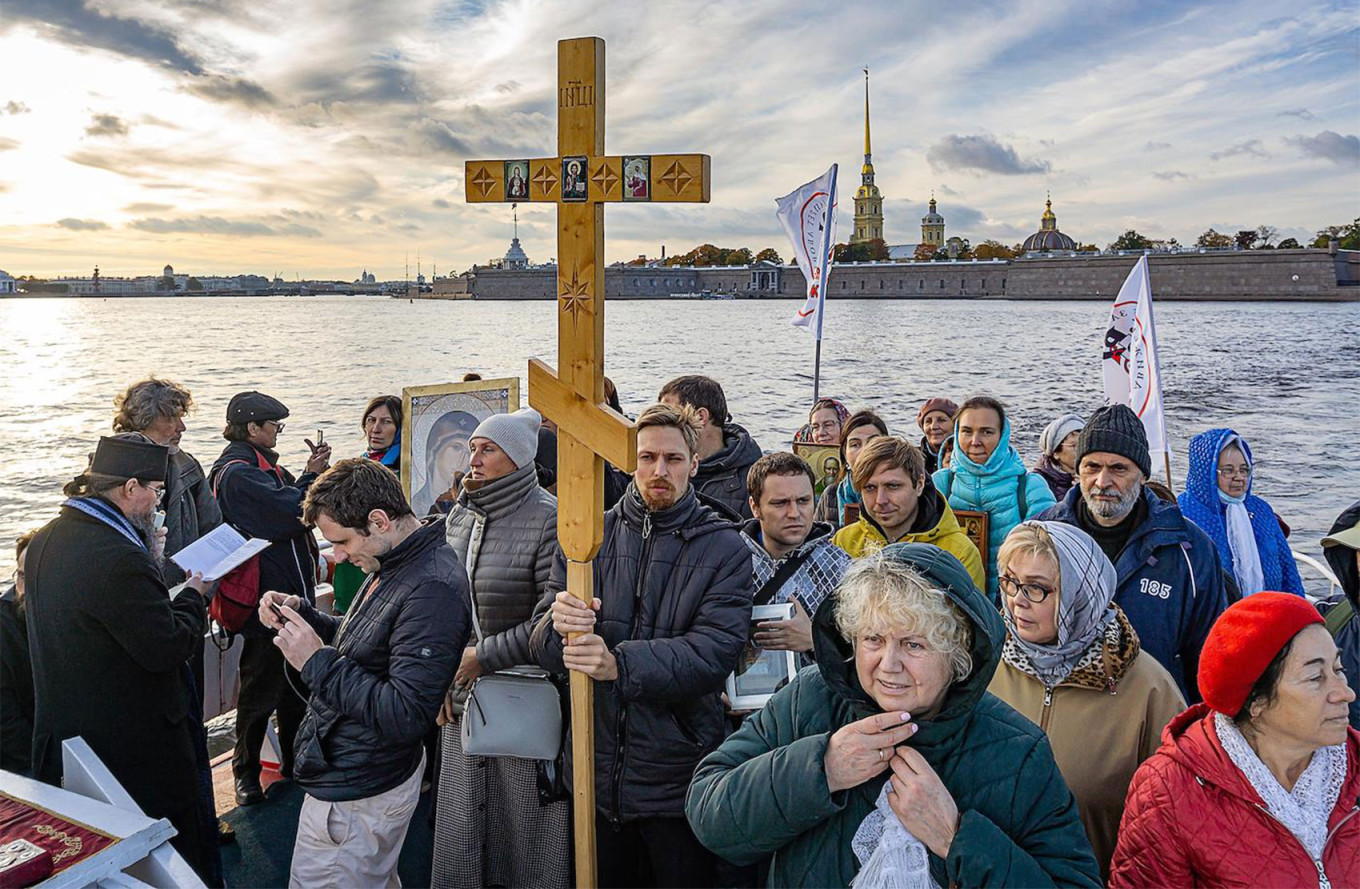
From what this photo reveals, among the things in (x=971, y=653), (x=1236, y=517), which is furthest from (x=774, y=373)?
(x=971, y=653)

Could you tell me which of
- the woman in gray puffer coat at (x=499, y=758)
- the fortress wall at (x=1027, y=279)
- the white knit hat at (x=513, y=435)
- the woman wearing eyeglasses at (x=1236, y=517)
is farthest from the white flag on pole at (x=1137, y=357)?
the fortress wall at (x=1027, y=279)

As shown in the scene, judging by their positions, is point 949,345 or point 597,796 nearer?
point 597,796

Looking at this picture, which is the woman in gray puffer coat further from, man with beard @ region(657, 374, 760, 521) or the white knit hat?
man with beard @ region(657, 374, 760, 521)

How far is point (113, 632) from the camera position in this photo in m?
2.67

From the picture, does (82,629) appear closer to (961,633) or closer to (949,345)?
(961,633)

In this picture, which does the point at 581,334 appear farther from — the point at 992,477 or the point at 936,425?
the point at 936,425

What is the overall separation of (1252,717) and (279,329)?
6981 cm

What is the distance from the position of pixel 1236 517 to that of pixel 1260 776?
9.31 feet

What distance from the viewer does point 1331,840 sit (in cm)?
193

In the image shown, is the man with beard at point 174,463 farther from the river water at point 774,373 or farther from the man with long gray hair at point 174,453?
the river water at point 774,373

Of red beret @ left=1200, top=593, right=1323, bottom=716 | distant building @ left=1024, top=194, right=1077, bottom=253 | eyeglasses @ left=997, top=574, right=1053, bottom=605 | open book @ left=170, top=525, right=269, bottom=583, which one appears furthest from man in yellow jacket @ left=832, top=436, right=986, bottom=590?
distant building @ left=1024, top=194, right=1077, bottom=253

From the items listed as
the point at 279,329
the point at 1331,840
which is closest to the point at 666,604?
the point at 1331,840

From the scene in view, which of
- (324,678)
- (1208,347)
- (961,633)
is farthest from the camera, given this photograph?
(1208,347)

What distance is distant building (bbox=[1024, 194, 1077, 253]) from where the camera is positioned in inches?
4072
